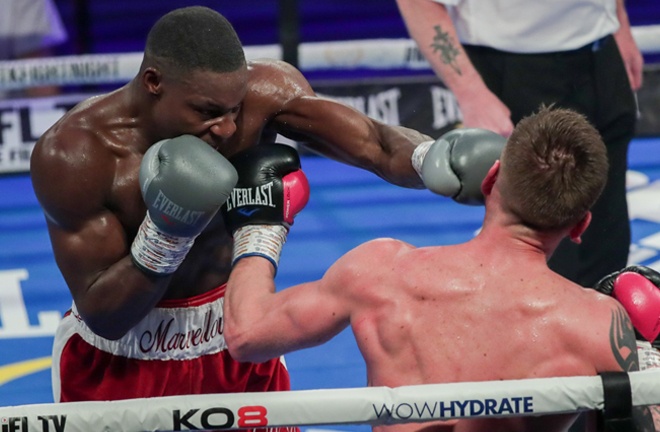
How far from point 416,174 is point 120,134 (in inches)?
26.5

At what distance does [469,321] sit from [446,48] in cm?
153

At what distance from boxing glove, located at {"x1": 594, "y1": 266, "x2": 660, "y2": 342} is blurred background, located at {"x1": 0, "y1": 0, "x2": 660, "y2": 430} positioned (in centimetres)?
144

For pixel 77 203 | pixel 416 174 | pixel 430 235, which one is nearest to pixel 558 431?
pixel 416 174

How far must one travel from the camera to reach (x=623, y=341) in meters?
1.75

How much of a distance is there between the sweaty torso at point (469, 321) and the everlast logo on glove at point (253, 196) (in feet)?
1.49

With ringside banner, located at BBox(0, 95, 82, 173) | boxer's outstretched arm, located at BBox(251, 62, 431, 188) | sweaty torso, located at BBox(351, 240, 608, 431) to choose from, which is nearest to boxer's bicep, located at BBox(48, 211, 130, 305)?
boxer's outstretched arm, located at BBox(251, 62, 431, 188)

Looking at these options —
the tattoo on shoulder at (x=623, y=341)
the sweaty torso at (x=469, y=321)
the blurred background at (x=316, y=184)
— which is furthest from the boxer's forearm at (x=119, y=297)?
the blurred background at (x=316, y=184)

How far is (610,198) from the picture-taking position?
10.4ft

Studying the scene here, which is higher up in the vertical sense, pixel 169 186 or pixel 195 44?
pixel 195 44

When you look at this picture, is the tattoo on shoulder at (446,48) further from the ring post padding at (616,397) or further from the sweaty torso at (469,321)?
the ring post padding at (616,397)

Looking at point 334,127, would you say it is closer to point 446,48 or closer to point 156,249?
point 156,249

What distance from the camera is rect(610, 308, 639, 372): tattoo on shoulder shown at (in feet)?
5.69

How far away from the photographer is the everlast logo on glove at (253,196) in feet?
7.11

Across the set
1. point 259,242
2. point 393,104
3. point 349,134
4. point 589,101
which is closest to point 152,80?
point 259,242
